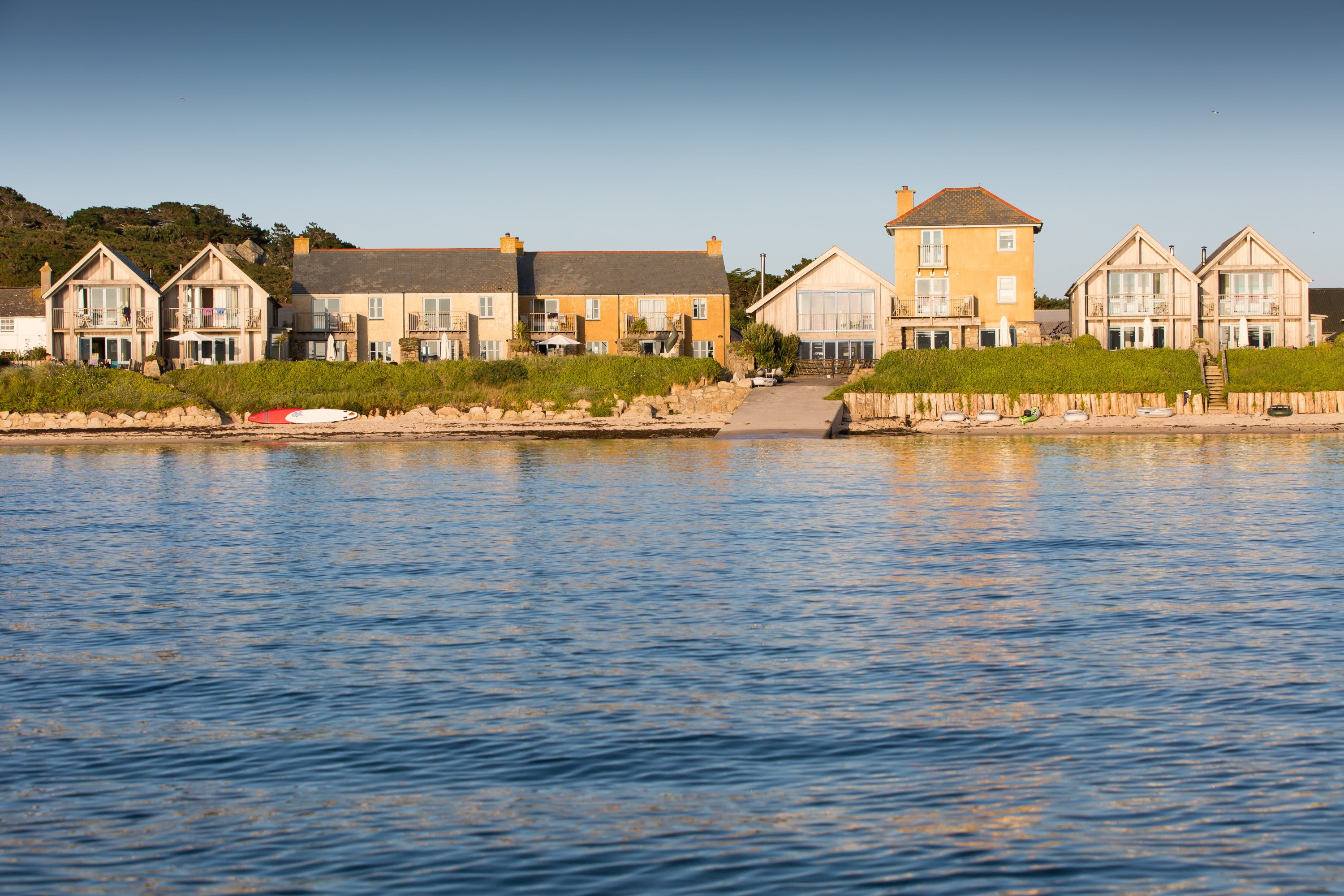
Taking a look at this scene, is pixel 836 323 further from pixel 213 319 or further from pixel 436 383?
pixel 213 319

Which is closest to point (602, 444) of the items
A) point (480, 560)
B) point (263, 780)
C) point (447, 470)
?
→ point (447, 470)

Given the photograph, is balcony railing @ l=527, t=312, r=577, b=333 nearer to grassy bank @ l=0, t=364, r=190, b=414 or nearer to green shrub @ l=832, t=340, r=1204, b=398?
green shrub @ l=832, t=340, r=1204, b=398

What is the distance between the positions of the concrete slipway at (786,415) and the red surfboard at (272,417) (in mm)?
21707

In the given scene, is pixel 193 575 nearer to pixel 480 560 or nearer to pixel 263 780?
pixel 480 560

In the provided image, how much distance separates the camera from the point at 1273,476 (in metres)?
35.4

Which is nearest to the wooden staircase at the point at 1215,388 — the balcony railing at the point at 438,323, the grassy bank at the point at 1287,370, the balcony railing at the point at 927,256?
the grassy bank at the point at 1287,370

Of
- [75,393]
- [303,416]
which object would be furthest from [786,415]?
[75,393]

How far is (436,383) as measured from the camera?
65.4m

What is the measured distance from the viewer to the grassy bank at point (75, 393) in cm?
6347

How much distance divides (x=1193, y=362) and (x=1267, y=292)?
15.7 meters

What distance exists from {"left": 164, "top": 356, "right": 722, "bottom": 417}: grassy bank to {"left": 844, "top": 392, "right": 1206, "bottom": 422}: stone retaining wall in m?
10.3

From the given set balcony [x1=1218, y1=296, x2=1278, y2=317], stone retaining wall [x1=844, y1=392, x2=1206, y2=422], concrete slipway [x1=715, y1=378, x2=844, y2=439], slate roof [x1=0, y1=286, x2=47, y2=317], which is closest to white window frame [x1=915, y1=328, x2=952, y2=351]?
concrete slipway [x1=715, y1=378, x2=844, y2=439]

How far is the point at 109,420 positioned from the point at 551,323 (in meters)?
26.1

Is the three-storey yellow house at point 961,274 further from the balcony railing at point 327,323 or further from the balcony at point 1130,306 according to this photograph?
the balcony railing at point 327,323
